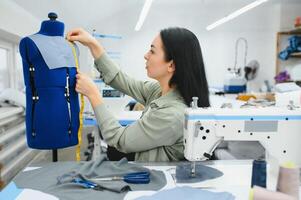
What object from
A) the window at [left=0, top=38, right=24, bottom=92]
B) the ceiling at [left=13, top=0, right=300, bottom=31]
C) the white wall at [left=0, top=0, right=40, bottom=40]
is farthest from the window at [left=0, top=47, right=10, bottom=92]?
the ceiling at [left=13, top=0, right=300, bottom=31]

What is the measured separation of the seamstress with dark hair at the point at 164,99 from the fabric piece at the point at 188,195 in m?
0.30

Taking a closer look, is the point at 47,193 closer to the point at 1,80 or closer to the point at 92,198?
the point at 92,198

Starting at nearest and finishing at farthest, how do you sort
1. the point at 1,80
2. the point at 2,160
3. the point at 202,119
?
the point at 202,119 < the point at 2,160 < the point at 1,80

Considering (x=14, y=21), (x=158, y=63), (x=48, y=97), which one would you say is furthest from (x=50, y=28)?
(x=14, y=21)

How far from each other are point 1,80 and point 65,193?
3216mm

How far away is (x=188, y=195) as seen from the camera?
3.14 ft

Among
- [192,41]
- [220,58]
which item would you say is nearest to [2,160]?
[192,41]

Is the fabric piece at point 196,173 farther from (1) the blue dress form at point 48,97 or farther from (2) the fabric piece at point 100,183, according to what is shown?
(1) the blue dress form at point 48,97

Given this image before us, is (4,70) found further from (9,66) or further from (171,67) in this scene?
(171,67)

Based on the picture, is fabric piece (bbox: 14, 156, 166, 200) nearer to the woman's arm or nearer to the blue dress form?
the blue dress form

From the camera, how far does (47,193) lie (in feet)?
3.21

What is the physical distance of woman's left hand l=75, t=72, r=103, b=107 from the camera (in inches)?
50.7

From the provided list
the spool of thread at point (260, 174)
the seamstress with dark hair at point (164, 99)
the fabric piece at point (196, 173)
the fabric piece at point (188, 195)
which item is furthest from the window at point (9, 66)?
the spool of thread at point (260, 174)

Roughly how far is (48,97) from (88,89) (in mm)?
193
